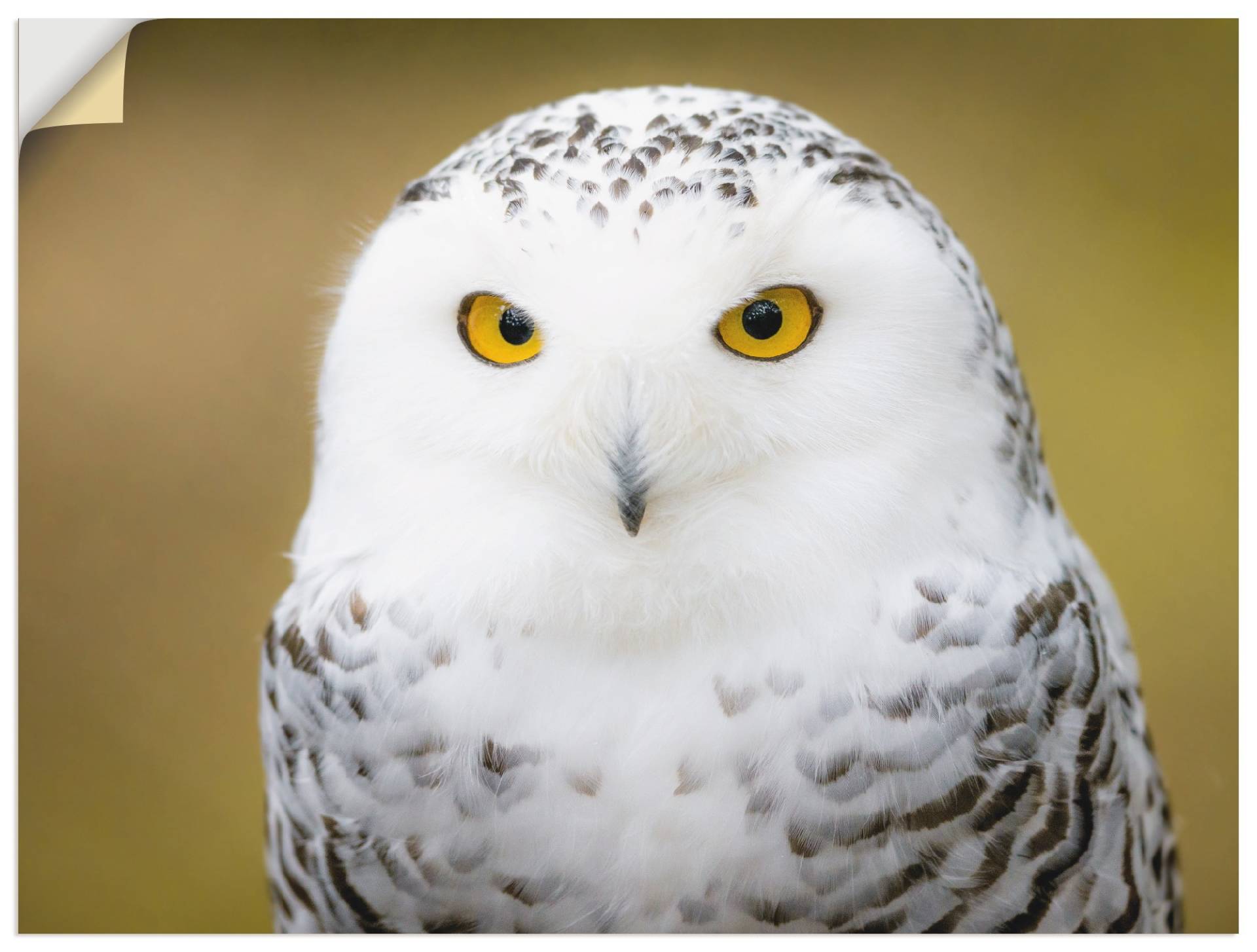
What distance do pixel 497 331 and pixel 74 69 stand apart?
642 mm

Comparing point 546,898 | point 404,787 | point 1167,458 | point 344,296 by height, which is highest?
point 344,296

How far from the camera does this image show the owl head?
0.86 metres

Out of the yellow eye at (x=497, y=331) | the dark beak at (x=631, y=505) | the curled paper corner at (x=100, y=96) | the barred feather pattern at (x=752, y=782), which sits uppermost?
the curled paper corner at (x=100, y=96)

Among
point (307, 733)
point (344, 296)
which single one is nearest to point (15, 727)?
point (307, 733)

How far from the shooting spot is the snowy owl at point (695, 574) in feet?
2.91

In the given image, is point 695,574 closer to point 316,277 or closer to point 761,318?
point 761,318

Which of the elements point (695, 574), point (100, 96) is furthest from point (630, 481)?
point (100, 96)

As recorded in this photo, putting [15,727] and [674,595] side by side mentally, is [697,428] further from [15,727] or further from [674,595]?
[15,727]

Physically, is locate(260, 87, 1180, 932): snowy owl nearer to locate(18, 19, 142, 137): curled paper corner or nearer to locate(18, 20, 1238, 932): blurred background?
locate(18, 20, 1238, 932): blurred background

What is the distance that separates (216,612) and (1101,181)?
3.66 ft

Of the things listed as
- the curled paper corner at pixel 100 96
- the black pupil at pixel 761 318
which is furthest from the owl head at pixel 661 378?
the curled paper corner at pixel 100 96

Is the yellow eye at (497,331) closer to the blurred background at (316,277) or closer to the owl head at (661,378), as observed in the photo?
the owl head at (661,378)

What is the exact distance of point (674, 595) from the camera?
975 millimetres

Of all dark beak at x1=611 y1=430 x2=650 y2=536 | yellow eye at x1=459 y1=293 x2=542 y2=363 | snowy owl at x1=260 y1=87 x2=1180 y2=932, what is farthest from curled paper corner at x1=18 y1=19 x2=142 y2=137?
dark beak at x1=611 y1=430 x2=650 y2=536
